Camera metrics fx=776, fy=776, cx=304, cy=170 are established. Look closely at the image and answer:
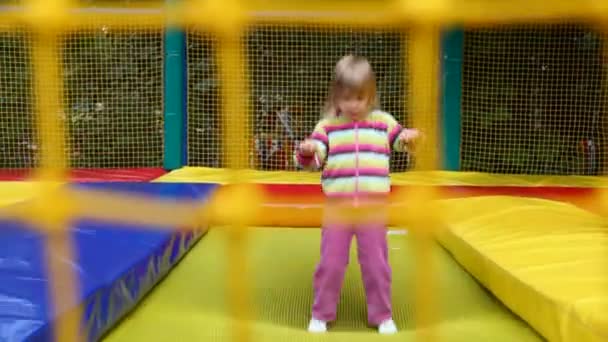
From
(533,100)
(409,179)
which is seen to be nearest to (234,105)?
(409,179)

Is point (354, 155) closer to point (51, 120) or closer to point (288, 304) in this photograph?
point (288, 304)

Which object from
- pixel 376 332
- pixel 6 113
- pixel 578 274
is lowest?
pixel 376 332

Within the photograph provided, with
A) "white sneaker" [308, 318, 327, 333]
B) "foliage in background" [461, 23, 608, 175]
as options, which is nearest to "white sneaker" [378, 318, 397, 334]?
"white sneaker" [308, 318, 327, 333]

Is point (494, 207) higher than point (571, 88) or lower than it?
lower

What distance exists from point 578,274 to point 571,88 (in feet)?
9.72

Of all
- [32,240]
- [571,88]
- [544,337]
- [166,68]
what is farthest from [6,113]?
[544,337]

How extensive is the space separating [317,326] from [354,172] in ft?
1.10

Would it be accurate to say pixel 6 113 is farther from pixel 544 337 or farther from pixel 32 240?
pixel 544 337

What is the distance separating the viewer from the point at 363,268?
1658 millimetres

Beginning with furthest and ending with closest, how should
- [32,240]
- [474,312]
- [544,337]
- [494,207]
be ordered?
[494,207]
[32,240]
[474,312]
[544,337]

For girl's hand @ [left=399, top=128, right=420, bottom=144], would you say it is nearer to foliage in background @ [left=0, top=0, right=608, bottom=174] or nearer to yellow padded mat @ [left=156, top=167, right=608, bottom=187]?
yellow padded mat @ [left=156, top=167, right=608, bottom=187]

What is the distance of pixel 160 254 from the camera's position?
6.47 ft

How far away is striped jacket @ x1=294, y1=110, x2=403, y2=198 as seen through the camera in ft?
5.14

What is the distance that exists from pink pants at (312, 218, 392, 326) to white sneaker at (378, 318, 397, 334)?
0.03 feet
